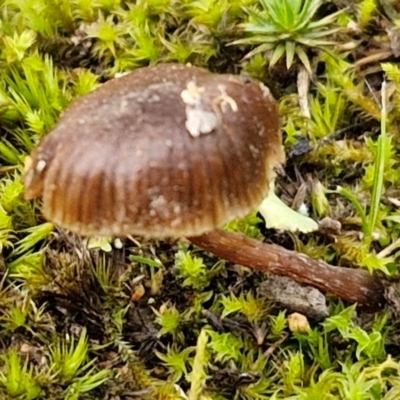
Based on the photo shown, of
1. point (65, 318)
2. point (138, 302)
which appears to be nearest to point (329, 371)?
point (138, 302)

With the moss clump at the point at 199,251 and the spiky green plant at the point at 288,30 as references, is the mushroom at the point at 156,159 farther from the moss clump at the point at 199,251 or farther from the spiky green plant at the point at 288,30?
the spiky green plant at the point at 288,30

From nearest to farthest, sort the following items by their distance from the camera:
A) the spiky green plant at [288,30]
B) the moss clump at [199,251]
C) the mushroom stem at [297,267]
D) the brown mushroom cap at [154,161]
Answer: the brown mushroom cap at [154,161], the mushroom stem at [297,267], the moss clump at [199,251], the spiky green plant at [288,30]

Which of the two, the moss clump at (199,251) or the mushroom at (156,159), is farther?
the moss clump at (199,251)

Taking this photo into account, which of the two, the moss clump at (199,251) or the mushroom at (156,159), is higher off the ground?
the mushroom at (156,159)

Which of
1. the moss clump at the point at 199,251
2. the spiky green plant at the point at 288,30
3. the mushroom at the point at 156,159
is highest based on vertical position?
the mushroom at the point at 156,159

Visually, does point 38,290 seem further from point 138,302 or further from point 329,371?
point 329,371

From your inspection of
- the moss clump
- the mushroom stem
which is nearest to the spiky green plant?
the moss clump

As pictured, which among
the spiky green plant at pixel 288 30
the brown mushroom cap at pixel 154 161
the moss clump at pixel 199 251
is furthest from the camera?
the spiky green plant at pixel 288 30

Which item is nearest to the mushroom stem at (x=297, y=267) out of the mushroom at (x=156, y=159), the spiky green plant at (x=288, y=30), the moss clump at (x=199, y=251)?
the moss clump at (x=199, y=251)
